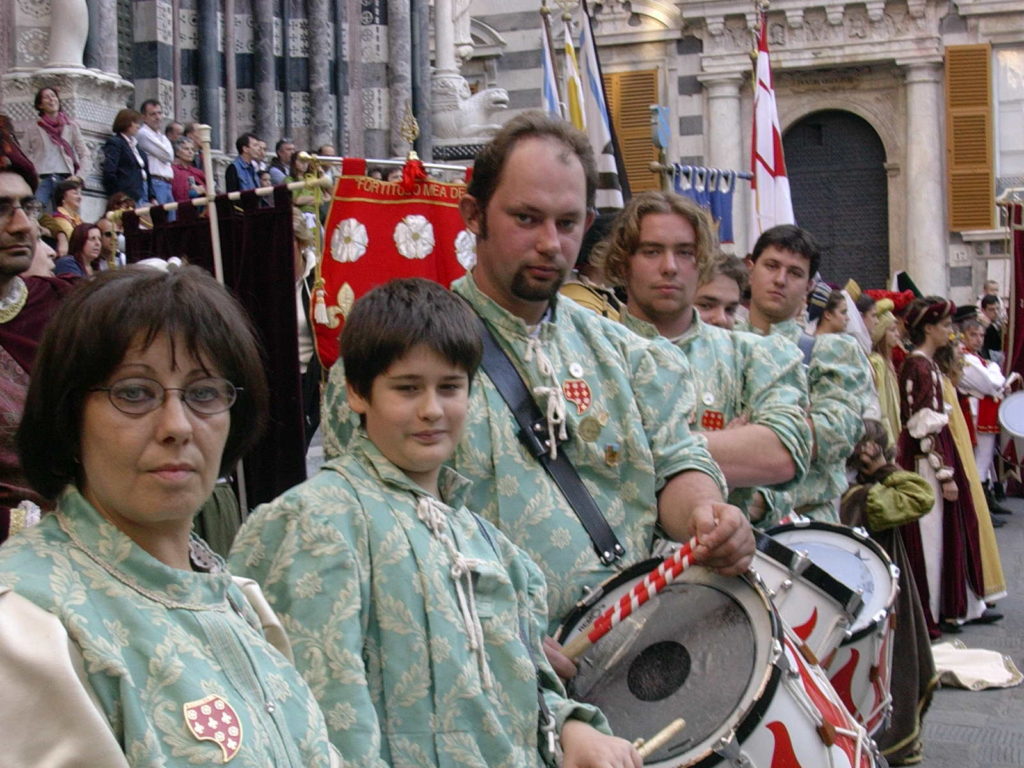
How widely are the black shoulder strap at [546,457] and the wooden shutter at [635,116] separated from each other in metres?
21.2

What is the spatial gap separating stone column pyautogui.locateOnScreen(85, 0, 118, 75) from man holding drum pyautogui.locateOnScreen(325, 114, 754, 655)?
9.06 metres

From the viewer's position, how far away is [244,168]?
12656mm

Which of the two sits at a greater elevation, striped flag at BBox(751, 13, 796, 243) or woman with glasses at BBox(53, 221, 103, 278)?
striped flag at BBox(751, 13, 796, 243)

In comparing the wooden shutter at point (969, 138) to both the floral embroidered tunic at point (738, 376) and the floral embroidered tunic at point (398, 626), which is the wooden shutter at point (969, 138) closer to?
the floral embroidered tunic at point (738, 376)

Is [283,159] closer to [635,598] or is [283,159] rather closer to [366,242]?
[366,242]

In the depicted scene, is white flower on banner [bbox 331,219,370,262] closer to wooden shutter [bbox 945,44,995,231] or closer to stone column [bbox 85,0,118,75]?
stone column [bbox 85,0,118,75]

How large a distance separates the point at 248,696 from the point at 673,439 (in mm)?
1599

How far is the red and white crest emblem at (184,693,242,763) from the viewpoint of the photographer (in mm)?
1753

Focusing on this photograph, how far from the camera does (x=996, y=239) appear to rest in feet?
75.0

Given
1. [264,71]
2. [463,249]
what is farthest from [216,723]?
[264,71]

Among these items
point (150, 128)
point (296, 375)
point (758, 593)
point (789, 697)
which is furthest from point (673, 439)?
point (150, 128)

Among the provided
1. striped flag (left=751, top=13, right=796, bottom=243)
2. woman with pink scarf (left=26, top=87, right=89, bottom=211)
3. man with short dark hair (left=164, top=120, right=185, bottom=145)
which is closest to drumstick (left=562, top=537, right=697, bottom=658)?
striped flag (left=751, top=13, right=796, bottom=243)

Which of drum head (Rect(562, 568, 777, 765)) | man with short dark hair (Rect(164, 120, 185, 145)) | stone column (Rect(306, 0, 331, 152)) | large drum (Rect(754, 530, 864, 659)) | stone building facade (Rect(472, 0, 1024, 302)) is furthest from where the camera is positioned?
stone building facade (Rect(472, 0, 1024, 302))

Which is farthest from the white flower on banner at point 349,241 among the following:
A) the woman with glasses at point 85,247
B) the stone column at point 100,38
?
the stone column at point 100,38
